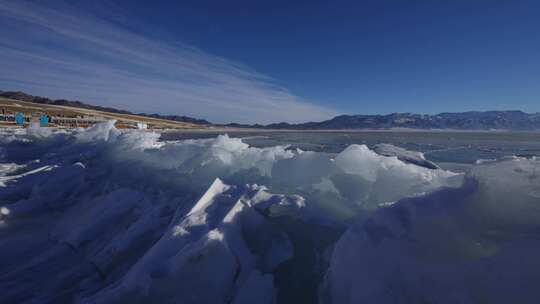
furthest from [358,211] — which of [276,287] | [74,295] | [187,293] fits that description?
[74,295]

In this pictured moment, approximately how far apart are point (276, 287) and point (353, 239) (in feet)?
3.07

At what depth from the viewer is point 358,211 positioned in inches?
135

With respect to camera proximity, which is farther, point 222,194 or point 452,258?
point 222,194

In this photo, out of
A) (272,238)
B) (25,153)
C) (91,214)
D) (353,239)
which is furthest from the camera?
(25,153)

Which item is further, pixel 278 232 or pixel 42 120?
pixel 42 120

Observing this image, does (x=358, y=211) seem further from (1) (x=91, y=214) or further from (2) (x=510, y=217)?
(1) (x=91, y=214)

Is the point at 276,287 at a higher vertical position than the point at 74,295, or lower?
higher

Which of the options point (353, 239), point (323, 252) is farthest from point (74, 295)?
point (353, 239)

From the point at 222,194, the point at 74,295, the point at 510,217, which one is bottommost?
the point at 74,295

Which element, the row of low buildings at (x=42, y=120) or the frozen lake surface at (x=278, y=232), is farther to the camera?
the row of low buildings at (x=42, y=120)

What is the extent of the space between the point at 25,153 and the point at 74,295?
42.3 ft

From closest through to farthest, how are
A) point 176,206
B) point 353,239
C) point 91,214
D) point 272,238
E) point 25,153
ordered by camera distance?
point 353,239 → point 272,238 → point 176,206 → point 91,214 → point 25,153

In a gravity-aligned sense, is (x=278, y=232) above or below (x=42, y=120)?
below

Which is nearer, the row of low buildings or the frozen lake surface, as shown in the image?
the frozen lake surface
